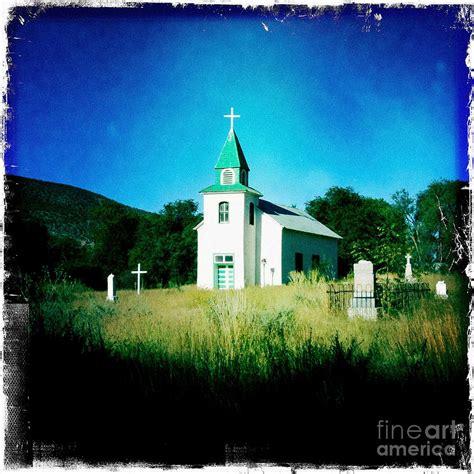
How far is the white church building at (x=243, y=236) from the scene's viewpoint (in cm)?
523

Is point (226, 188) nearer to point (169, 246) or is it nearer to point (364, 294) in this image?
point (169, 246)

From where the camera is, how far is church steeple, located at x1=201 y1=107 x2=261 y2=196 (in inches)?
176

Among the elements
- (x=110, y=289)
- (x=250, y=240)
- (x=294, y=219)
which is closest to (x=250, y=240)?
(x=250, y=240)

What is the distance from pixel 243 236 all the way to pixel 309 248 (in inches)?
48.4

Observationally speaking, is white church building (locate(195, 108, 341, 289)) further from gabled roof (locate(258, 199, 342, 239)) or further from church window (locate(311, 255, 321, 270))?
church window (locate(311, 255, 321, 270))

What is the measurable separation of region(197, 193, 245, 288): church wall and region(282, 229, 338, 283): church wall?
0.67 meters

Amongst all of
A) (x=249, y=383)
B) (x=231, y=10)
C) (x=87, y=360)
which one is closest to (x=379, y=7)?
(x=231, y=10)

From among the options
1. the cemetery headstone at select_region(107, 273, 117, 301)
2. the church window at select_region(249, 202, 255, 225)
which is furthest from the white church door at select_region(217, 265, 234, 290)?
the cemetery headstone at select_region(107, 273, 117, 301)

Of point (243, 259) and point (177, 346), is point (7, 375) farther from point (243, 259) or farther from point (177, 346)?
point (243, 259)

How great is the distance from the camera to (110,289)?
16.3ft

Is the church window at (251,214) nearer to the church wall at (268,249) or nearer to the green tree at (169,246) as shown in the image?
the church wall at (268,249)

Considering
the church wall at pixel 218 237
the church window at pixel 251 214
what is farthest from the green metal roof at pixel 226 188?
the church window at pixel 251 214

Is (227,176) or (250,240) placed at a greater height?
(227,176)

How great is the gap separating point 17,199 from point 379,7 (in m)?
3.34
